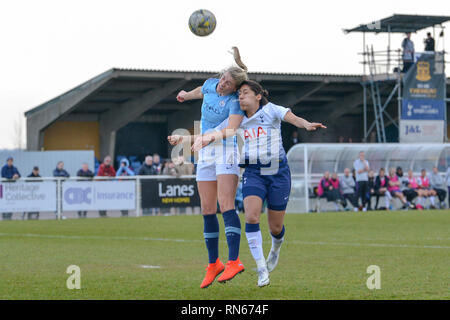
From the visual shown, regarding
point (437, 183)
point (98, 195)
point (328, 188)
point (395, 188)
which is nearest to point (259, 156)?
point (98, 195)

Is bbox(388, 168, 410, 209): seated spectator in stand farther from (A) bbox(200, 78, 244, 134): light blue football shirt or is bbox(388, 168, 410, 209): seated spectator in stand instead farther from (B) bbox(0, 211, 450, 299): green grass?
(A) bbox(200, 78, 244, 134): light blue football shirt

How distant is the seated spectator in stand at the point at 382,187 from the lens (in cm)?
2998

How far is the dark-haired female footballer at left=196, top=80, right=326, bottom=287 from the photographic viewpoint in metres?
8.51

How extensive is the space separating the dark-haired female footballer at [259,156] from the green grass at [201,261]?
71 cm

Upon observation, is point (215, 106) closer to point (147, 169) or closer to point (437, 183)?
point (147, 169)

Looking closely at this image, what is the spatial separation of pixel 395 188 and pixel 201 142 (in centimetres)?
2292

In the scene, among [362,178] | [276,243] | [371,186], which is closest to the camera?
[276,243]

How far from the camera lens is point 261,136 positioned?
866cm

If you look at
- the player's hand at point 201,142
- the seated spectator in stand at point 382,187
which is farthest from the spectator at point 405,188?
the player's hand at point 201,142

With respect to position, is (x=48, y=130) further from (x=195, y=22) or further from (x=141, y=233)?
(x=195, y=22)

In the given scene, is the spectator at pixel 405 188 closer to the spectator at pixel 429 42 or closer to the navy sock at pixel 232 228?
the spectator at pixel 429 42

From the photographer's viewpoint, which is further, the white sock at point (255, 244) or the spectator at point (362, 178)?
the spectator at point (362, 178)

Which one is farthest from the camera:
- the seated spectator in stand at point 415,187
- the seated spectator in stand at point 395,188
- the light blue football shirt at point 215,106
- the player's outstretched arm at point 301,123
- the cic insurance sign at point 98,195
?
the seated spectator in stand at point 415,187
